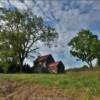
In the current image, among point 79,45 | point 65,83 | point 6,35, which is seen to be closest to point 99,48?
point 79,45

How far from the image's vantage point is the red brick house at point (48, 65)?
7796 centimetres

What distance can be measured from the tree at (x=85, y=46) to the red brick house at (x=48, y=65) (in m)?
6.38

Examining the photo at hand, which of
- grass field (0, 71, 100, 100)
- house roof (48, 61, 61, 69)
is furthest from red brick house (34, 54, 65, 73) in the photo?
grass field (0, 71, 100, 100)

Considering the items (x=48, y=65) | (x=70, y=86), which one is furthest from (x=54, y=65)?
(x=70, y=86)

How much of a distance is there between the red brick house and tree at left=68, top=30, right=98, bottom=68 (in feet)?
20.9

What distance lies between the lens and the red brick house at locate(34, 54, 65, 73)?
256ft

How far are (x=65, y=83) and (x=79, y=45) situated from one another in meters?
63.0

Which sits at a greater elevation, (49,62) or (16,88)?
(49,62)

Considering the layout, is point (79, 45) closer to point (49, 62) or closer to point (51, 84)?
point (49, 62)

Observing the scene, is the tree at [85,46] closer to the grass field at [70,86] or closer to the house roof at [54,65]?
the house roof at [54,65]

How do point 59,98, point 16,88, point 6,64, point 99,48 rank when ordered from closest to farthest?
point 59,98
point 16,88
point 6,64
point 99,48

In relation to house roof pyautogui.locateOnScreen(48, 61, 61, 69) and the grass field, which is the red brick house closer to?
house roof pyautogui.locateOnScreen(48, 61, 61, 69)

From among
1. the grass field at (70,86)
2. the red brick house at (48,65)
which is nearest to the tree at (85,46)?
the red brick house at (48,65)

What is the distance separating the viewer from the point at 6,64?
196 ft
